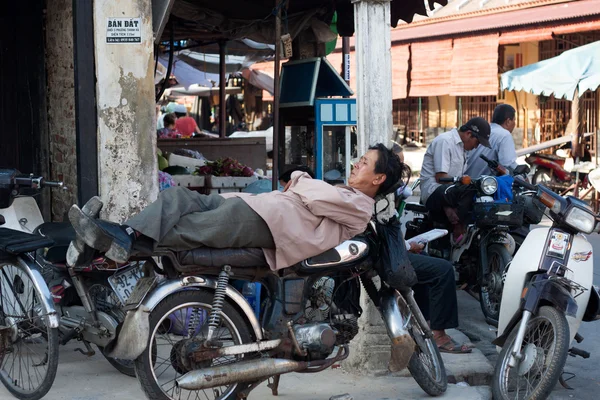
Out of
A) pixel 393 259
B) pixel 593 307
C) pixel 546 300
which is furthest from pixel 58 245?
pixel 593 307

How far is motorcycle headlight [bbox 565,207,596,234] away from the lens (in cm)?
474

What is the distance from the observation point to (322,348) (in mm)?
4234

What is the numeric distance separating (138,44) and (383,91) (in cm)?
164

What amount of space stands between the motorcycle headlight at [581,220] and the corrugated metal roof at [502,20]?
12.2m

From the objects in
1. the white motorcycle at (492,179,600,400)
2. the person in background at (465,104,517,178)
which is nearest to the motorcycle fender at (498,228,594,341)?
the white motorcycle at (492,179,600,400)

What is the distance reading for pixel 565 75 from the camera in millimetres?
13430

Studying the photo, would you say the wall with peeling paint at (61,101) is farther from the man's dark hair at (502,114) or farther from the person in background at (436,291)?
the man's dark hair at (502,114)

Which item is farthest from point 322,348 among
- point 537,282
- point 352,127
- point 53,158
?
point 352,127

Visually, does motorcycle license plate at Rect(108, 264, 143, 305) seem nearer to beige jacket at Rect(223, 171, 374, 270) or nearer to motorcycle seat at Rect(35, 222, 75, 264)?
motorcycle seat at Rect(35, 222, 75, 264)

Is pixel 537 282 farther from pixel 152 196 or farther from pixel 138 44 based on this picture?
pixel 138 44

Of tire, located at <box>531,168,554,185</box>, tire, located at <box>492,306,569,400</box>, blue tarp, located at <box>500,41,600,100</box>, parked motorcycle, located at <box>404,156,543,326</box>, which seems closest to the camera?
tire, located at <box>492,306,569,400</box>

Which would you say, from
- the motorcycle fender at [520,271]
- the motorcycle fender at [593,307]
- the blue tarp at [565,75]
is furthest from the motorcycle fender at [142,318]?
the blue tarp at [565,75]

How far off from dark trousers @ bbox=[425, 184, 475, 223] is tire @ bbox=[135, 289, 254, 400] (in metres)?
3.19

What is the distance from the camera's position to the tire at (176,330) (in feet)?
12.9
